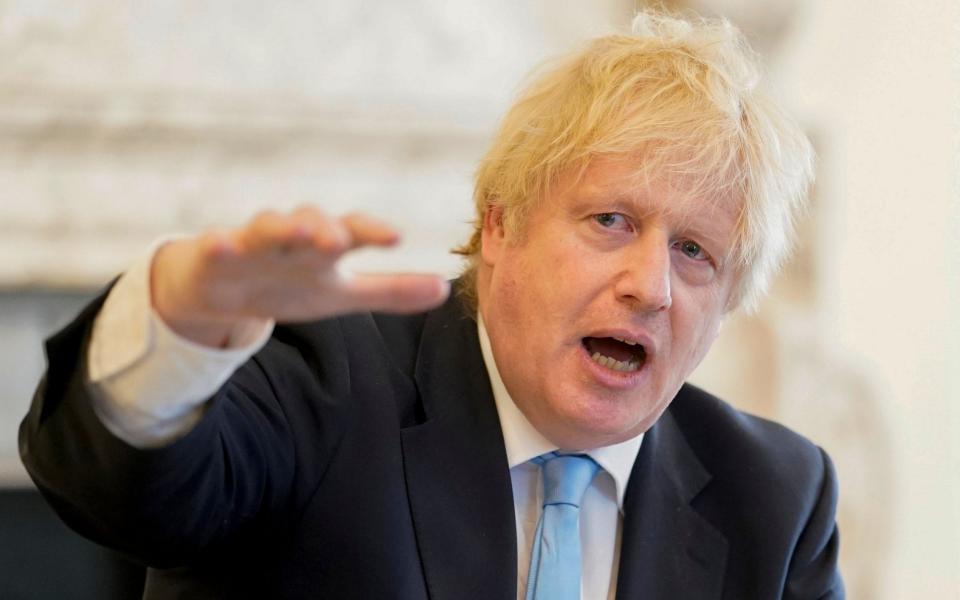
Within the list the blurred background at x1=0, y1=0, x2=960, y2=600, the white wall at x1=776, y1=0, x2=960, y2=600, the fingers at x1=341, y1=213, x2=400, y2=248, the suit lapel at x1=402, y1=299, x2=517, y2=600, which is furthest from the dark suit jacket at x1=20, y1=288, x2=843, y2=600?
the white wall at x1=776, y1=0, x2=960, y2=600

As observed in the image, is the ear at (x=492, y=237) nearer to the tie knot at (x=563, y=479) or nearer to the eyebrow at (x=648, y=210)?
the eyebrow at (x=648, y=210)

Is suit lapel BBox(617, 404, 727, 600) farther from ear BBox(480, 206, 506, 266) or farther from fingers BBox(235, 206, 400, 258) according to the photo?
fingers BBox(235, 206, 400, 258)

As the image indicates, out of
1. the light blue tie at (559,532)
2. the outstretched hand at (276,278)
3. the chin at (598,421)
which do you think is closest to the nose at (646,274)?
the chin at (598,421)

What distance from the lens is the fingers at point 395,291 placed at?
849mm

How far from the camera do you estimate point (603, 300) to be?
1.31m

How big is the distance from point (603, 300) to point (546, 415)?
0.45 ft

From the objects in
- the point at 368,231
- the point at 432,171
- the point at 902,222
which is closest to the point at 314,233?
the point at 368,231

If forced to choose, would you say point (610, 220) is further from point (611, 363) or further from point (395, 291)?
point (395, 291)

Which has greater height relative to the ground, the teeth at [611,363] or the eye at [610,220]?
the eye at [610,220]

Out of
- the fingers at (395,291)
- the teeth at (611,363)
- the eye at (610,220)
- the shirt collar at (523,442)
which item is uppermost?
the eye at (610,220)

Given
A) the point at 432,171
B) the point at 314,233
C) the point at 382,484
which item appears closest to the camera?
the point at 314,233

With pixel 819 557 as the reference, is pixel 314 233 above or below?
above

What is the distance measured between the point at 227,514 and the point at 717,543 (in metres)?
0.63

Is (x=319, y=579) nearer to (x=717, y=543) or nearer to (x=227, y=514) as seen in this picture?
(x=227, y=514)
